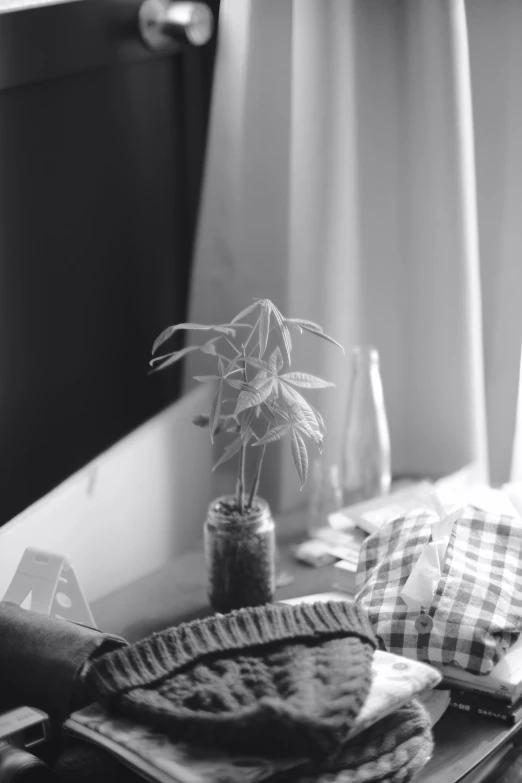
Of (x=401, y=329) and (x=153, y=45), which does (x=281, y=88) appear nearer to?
(x=153, y=45)

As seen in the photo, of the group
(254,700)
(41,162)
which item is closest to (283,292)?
(41,162)

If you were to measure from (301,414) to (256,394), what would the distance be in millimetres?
61

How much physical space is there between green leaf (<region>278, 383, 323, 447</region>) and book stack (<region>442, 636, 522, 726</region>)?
278mm

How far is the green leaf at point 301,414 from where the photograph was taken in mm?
1051

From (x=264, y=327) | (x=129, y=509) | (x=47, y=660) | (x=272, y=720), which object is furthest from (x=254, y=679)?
(x=129, y=509)

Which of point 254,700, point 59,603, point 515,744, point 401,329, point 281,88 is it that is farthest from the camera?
point 401,329

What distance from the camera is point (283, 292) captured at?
1513 mm

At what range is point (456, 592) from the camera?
3.20 ft

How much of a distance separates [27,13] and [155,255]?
1.35ft

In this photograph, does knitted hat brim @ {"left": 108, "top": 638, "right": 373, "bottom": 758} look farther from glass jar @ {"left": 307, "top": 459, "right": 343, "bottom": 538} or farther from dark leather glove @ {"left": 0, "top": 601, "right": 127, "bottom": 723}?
glass jar @ {"left": 307, "top": 459, "right": 343, "bottom": 538}

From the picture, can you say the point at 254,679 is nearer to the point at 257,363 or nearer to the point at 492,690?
the point at 492,690

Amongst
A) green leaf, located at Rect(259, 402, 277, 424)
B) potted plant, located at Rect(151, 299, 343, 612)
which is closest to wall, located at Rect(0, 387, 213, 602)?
potted plant, located at Rect(151, 299, 343, 612)

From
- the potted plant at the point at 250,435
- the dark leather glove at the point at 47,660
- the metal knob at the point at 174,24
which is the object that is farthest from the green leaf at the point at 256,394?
the metal knob at the point at 174,24

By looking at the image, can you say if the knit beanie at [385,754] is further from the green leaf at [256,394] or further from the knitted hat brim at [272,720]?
the green leaf at [256,394]
